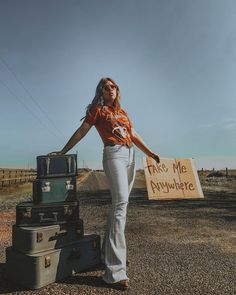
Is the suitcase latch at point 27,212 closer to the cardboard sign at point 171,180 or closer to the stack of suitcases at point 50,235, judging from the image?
the stack of suitcases at point 50,235

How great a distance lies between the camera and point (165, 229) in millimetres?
7520

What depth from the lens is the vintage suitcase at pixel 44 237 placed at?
3.94 m

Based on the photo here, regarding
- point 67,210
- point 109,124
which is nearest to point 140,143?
point 109,124

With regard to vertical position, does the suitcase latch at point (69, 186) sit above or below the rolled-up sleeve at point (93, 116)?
below

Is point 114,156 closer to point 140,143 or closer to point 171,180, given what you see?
point 140,143

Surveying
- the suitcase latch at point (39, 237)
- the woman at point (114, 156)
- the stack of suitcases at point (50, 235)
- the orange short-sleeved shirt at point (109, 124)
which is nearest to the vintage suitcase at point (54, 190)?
the stack of suitcases at point (50, 235)

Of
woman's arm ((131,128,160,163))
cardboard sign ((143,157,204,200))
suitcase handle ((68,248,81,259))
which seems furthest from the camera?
cardboard sign ((143,157,204,200))

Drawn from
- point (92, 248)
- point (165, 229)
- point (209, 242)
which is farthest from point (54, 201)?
point (165, 229)

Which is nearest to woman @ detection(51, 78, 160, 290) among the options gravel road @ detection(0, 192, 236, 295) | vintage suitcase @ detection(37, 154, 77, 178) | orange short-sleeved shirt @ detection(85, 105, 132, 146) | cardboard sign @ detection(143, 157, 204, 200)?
orange short-sleeved shirt @ detection(85, 105, 132, 146)

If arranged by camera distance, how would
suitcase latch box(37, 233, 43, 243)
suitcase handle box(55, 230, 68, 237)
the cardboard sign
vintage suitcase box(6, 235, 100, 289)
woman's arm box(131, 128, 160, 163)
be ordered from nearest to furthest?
vintage suitcase box(6, 235, 100, 289) → suitcase latch box(37, 233, 43, 243) → suitcase handle box(55, 230, 68, 237) → woman's arm box(131, 128, 160, 163) → the cardboard sign

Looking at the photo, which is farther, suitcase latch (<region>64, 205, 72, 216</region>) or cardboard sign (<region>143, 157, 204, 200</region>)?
cardboard sign (<region>143, 157, 204, 200</region>)

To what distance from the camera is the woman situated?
3973mm

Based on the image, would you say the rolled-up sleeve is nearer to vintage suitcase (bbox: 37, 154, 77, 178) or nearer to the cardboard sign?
vintage suitcase (bbox: 37, 154, 77, 178)

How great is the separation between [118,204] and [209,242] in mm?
2955
